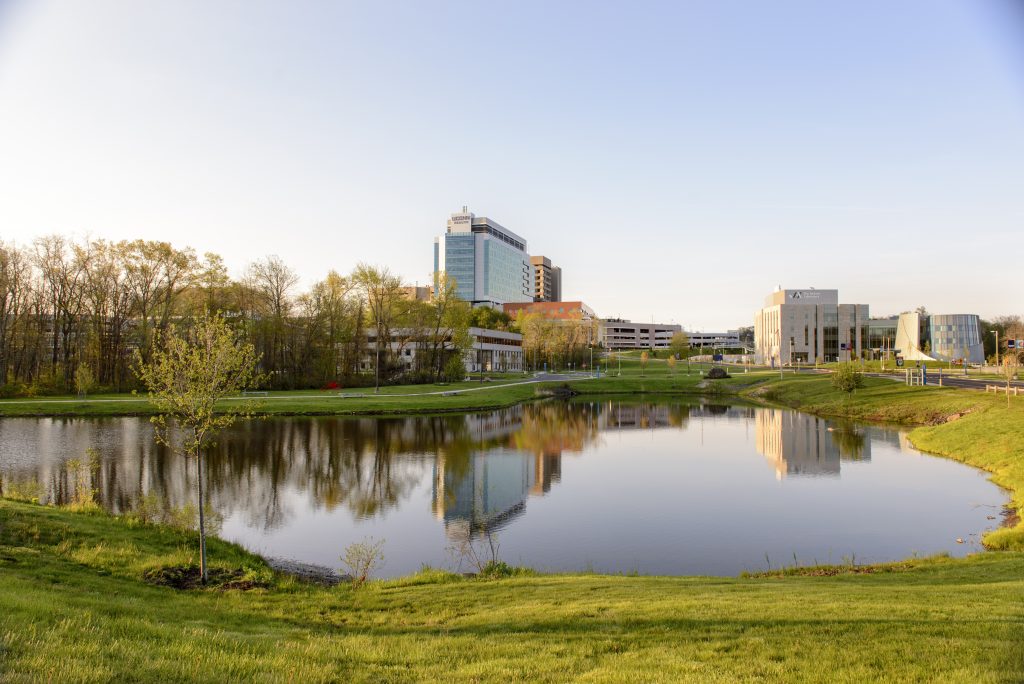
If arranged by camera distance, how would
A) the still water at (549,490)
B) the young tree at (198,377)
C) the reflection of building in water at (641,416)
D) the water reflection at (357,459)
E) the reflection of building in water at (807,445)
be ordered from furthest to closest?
the reflection of building in water at (641,416) < the reflection of building in water at (807,445) < the water reflection at (357,459) < the still water at (549,490) < the young tree at (198,377)

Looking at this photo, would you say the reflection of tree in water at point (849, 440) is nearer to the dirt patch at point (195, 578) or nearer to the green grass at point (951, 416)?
the green grass at point (951, 416)

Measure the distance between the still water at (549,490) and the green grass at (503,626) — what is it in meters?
4.29

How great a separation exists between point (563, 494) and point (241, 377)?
49.8 ft

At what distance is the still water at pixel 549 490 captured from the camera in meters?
18.0

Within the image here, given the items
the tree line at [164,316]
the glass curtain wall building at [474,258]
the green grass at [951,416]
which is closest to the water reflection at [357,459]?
the green grass at [951,416]

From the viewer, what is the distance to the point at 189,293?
223 ft

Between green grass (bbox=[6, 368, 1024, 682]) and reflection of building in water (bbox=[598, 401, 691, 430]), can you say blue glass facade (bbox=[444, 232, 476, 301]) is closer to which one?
reflection of building in water (bbox=[598, 401, 691, 430])

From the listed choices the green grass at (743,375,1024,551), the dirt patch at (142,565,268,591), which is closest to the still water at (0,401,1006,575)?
the green grass at (743,375,1024,551)

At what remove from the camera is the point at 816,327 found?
454 feet

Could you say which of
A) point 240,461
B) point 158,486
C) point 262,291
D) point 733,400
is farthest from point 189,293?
point 733,400

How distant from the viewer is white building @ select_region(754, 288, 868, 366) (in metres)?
138

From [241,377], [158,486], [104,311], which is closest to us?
[241,377]

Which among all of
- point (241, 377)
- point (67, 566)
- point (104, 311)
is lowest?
point (67, 566)

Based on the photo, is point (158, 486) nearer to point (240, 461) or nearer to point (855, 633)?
point (240, 461)
